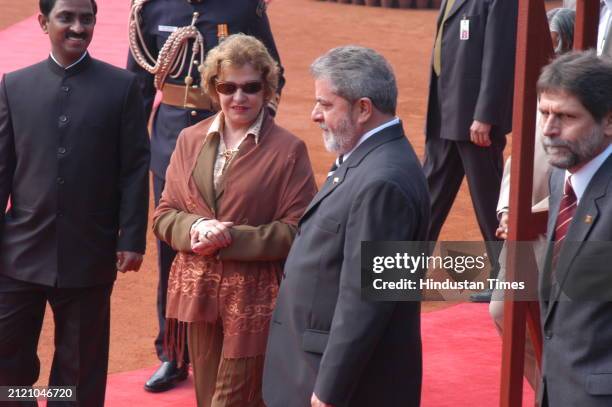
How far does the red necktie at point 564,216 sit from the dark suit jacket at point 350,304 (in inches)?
16.9

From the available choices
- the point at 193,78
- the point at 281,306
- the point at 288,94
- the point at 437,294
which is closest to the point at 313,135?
the point at 288,94

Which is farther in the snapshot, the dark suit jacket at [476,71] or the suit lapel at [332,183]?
the dark suit jacket at [476,71]

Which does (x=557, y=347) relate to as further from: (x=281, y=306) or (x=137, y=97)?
(x=137, y=97)

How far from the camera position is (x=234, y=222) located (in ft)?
15.6

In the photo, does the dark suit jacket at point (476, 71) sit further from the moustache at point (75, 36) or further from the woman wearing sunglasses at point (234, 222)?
the moustache at point (75, 36)

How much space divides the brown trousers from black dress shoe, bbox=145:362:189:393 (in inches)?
43.2

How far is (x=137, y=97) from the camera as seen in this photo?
17.0ft

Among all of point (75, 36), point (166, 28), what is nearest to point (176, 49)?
point (166, 28)

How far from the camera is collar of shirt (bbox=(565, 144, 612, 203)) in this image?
149 inches

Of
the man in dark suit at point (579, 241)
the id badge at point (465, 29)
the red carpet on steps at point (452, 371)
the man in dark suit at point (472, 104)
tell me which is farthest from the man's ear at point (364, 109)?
the id badge at point (465, 29)

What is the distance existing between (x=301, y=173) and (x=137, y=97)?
33.4 inches

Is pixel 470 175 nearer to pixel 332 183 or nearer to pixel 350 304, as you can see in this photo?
pixel 332 183

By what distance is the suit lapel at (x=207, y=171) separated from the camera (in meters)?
4.80

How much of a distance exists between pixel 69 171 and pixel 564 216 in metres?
2.10
